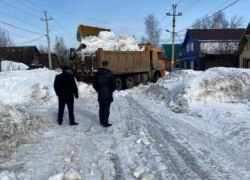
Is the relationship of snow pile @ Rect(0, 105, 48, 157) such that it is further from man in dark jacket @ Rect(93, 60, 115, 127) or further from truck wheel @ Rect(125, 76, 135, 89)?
truck wheel @ Rect(125, 76, 135, 89)

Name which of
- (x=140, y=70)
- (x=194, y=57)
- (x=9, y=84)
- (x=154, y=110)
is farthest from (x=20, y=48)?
(x=154, y=110)

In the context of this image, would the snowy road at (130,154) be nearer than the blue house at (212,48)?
Yes

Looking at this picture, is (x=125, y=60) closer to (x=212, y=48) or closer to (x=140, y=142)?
(x=140, y=142)

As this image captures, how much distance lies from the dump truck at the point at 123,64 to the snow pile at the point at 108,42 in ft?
1.56

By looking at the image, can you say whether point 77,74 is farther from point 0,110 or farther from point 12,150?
point 12,150

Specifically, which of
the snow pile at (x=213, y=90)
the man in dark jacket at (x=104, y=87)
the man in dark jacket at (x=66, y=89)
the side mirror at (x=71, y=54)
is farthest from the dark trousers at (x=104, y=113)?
the side mirror at (x=71, y=54)

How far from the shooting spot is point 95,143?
9047mm

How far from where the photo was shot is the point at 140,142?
896 cm

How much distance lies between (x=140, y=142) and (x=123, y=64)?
18.6 m

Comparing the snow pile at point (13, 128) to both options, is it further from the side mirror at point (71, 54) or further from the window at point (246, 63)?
the window at point (246, 63)

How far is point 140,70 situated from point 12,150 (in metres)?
21.2

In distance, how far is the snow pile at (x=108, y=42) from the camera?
89.1ft

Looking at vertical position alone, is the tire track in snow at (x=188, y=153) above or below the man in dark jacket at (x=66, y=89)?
below

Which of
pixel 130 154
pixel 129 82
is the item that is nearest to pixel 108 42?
pixel 129 82
